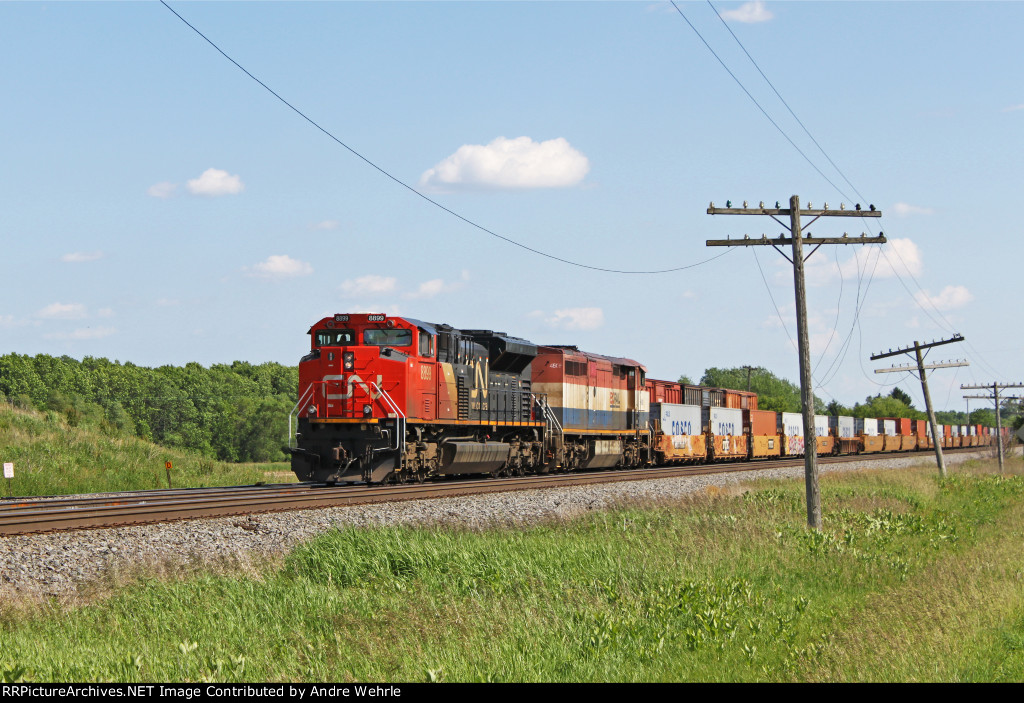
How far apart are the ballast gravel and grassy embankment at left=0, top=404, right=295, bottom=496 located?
11612 millimetres

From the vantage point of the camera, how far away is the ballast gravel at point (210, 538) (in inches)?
454

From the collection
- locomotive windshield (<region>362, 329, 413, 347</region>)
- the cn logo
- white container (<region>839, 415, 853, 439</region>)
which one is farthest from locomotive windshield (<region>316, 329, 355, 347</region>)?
white container (<region>839, 415, 853, 439</region>)

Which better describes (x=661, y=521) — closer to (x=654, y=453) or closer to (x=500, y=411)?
(x=500, y=411)

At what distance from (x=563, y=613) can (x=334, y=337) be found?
622 inches

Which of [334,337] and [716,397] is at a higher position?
[334,337]

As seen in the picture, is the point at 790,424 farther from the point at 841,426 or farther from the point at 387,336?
the point at 387,336

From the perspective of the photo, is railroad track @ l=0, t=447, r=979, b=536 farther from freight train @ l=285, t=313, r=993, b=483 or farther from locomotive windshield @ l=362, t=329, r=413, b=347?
locomotive windshield @ l=362, t=329, r=413, b=347

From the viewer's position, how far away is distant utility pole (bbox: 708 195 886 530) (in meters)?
18.6

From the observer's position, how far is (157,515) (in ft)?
53.8

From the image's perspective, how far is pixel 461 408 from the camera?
2600 cm

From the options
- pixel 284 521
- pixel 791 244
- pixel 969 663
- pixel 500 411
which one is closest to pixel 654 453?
pixel 500 411

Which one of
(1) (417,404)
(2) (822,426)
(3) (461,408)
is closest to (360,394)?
(1) (417,404)

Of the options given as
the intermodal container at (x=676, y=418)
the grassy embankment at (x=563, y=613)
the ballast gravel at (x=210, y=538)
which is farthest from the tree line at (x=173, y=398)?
the grassy embankment at (x=563, y=613)
